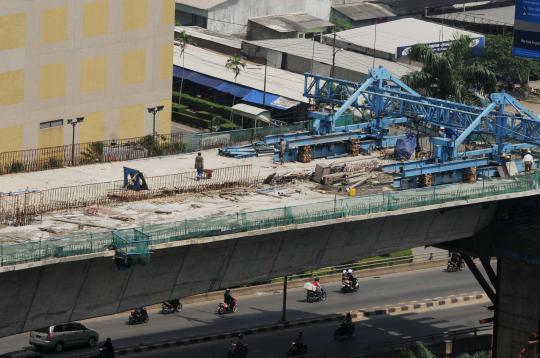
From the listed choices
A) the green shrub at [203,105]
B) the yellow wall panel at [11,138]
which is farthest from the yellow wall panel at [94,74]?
the green shrub at [203,105]

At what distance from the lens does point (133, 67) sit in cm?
9200

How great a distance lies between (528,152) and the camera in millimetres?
72188

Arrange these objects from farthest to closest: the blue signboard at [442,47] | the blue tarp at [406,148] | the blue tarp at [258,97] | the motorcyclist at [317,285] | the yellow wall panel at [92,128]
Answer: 1. the blue signboard at [442,47]
2. the blue tarp at [258,97]
3. the yellow wall panel at [92,128]
4. the motorcyclist at [317,285]
5. the blue tarp at [406,148]

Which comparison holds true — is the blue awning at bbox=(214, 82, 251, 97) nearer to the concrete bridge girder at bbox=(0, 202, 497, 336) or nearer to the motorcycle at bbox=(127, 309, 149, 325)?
the motorcycle at bbox=(127, 309, 149, 325)

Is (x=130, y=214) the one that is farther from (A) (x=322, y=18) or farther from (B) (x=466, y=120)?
(A) (x=322, y=18)

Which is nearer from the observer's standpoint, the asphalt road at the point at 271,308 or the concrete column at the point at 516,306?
the concrete column at the point at 516,306

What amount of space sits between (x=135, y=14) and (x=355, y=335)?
2492cm

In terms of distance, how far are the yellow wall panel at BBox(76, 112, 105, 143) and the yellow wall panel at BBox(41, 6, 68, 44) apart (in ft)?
16.5

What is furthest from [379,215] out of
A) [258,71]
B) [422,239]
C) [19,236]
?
[258,71]

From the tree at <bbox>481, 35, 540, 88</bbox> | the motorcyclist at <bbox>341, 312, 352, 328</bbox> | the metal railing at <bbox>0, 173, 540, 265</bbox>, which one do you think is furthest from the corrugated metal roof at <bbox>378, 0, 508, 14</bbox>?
the metal railing at <bbox>0, 173, 540, 265</bbox>

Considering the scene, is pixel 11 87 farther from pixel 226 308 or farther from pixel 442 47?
pixel 442 47

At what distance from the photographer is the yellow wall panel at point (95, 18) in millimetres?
88125

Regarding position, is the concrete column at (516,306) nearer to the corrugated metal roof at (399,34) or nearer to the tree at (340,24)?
the corrugated metal roof at (399,34)

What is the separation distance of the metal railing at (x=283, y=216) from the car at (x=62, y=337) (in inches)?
573
